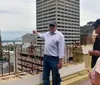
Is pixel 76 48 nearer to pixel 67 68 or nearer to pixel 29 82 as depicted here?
pixel 67 68

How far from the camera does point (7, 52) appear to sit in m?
3.46

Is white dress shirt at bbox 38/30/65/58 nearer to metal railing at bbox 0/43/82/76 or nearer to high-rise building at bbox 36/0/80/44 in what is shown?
high-rise building at bbox 36/0/80/44

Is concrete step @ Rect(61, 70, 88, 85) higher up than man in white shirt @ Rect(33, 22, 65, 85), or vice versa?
man in white shirt @ Rect(33, 22, 65, 85)

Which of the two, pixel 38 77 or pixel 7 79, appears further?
pixel 38 77

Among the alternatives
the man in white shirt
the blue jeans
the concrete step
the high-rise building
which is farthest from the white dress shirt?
the concrete step

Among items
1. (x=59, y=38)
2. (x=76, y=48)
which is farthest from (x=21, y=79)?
(x=76, y=48)

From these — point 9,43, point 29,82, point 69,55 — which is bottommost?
point 29,82

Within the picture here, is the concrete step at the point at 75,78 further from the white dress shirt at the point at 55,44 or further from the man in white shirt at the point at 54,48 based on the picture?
the white dress shirt at the point at 55,44

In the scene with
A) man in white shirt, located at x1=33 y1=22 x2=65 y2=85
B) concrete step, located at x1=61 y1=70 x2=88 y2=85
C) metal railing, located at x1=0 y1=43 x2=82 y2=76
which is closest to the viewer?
man in white shirt, located at x1=33 y1=22 x2=65 y2=85

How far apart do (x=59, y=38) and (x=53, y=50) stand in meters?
0.25

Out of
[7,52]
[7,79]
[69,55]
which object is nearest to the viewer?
[7,79]

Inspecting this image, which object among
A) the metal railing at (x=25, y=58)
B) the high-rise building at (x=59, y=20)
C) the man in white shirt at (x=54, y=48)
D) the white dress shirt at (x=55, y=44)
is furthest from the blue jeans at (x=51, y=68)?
the high-rise building at (x=59, y=20)

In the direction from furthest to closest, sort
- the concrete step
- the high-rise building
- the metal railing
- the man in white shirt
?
the high-rise building → the concrete step → the metal railing → the man in white shirt

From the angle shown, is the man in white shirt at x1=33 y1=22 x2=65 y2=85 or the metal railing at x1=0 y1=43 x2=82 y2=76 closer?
the man in white shirt at x1=33 y1=22 x2=65 y2=85
